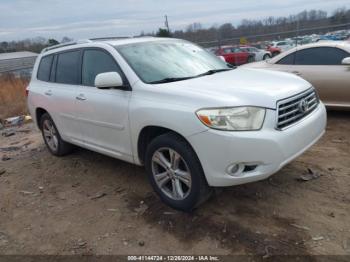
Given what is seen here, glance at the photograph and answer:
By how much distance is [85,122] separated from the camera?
16.0 ft

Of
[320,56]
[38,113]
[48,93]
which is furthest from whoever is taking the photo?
[320,56]

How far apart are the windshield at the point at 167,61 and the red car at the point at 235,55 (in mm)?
19348

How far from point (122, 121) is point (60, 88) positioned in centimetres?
167

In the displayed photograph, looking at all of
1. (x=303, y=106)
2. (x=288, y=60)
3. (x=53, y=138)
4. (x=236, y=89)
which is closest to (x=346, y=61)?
(x=288, y=60)

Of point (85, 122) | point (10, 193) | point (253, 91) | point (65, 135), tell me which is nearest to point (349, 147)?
point (253, 91)

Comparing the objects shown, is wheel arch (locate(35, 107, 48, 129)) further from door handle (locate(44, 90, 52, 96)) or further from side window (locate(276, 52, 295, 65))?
side window (locate(276, 52, 295, 65))

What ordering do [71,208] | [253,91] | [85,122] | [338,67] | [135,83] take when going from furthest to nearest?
[338,67] → [85,122] → [71,208] → [135,83] → [253,91]

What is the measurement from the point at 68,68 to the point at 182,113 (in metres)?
2.53

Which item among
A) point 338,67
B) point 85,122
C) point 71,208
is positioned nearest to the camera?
point 71,208

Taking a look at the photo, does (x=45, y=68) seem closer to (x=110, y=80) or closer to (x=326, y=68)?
(x=110, y=80)

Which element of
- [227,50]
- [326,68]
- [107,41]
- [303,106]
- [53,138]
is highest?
[107,41]

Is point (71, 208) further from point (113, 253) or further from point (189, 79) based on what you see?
point (189, 79)

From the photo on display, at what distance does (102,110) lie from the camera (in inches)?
175

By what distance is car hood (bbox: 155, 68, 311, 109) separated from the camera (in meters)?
3.39
